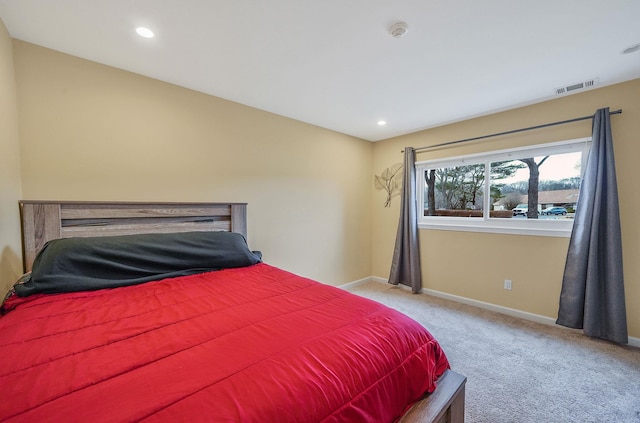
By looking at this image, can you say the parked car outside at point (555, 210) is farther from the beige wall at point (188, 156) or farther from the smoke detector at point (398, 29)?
the smoke detector at point (398, 29)

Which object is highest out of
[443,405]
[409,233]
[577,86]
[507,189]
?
[577,86]

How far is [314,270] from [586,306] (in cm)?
265

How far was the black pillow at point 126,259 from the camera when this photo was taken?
152cm

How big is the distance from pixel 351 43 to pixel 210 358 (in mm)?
1903

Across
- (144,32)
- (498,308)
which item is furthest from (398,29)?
(498,308)

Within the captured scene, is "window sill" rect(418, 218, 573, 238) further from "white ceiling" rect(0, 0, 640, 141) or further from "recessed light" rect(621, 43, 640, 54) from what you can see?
"recessed light" rect(621, 43, 640, 54)

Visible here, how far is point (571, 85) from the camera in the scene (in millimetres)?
2299

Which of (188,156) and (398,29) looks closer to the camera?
(398,29)

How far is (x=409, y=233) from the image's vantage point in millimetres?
3602

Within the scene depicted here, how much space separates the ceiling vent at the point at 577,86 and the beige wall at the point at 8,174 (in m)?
4.11

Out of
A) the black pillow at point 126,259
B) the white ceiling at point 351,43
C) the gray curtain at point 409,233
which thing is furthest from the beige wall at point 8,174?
the gray curtain at point 409,233

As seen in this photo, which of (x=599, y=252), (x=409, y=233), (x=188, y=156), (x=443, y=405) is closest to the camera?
(x=443, y=405)

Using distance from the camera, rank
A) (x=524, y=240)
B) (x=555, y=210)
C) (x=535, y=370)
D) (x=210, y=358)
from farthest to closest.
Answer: (x=524, y=240)
(x=555, y=210)
(x=535, y=370)
(x=210, y=358)

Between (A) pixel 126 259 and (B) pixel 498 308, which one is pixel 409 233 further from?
(A) pixel 126 259
